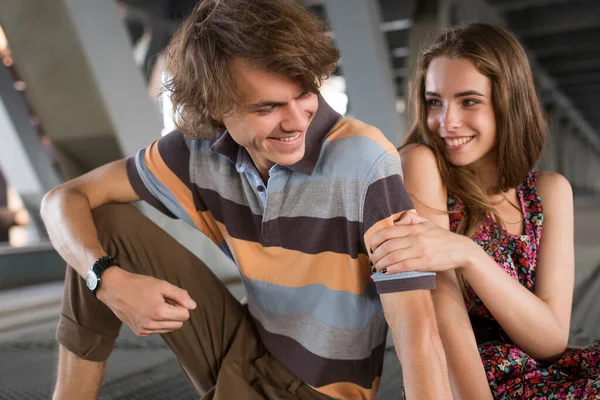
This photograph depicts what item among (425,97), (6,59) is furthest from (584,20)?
(425,97)

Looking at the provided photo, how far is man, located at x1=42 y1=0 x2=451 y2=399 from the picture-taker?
1550 mm

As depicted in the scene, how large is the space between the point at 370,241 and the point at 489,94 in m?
0.66

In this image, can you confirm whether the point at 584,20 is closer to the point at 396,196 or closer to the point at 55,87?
the point at 55,87

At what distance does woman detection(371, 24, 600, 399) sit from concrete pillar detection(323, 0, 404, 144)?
17.1 feet

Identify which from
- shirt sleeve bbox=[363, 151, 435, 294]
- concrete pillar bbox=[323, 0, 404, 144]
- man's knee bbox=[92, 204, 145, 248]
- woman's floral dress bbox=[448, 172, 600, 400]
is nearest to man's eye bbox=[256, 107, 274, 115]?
shirt sleeve bbox=[363, 151, 435, 294]

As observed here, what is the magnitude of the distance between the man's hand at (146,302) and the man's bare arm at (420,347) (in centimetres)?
52

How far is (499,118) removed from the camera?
190 cm

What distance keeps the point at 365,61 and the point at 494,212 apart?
5.69m

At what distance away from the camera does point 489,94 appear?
6.17 ft

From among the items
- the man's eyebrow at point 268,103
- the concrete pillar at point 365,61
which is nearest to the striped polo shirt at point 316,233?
the man's eyebrow at point 268,103

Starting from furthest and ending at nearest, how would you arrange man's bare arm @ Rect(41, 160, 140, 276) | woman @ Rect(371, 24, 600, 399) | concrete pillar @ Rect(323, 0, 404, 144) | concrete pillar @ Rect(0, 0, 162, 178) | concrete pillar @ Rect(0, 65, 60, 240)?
concrete pillar @ Rect(323, 0, 404, 144), concrete pillar @ Rect(0, 65, 60, 240), concrete pillar @ Rect(0, 0, 162, 178), man's bare arm @ Rect(41, 160, 140, 276), woman @ Rect(371, 24, 600, 399)

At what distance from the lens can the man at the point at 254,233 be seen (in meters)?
1.55

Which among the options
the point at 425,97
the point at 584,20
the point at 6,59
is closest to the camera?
the point at 425,97

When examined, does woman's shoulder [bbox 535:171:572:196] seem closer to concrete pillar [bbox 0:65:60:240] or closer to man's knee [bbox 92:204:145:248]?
man's knee [bbox 92:204:145:248]
